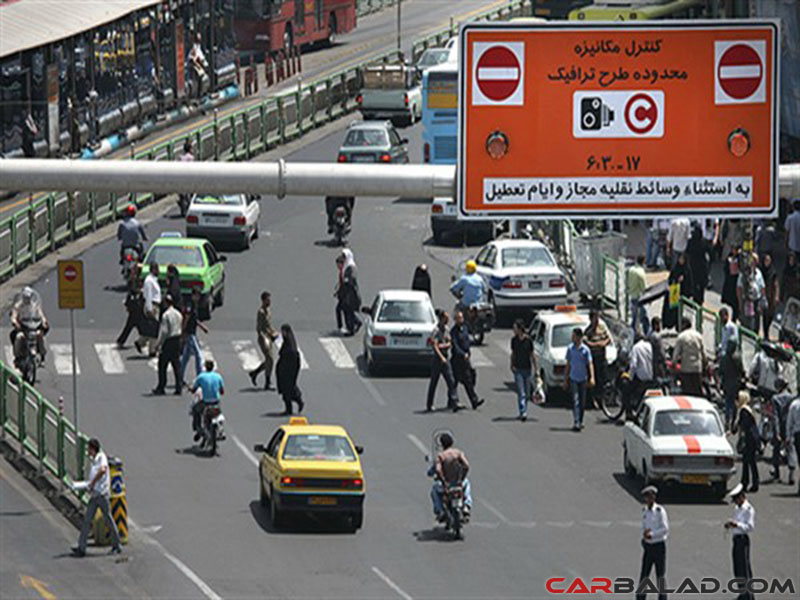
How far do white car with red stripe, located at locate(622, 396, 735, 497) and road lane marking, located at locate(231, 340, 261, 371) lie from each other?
9.84 meters

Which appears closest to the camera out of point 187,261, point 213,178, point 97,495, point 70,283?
point 213,178

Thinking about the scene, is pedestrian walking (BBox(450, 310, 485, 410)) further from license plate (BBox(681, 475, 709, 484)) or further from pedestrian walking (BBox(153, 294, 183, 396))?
license plate (BBox(681, 475, 709, 484))

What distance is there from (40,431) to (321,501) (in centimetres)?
543

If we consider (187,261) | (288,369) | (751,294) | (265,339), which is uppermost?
(187,261)

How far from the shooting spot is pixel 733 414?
3409 centimetres

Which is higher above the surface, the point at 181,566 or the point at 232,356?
the point at 232,356

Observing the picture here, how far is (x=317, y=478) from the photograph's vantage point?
28234 millimetres

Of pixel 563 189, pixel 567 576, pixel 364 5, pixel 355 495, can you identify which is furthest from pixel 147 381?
pixel 364 5

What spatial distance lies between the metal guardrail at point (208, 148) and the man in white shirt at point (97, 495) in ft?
57.3

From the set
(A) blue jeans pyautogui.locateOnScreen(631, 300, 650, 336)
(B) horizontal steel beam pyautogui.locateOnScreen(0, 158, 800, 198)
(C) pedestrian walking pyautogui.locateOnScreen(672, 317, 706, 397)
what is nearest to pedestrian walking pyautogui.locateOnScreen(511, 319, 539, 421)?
(C) pedestrian walking pyautogui.locateOnScreen(672, 317, 706, 397)

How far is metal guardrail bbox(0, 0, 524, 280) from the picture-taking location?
4600 centimetres

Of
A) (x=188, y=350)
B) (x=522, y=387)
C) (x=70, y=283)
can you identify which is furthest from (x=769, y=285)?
(x=70, y=283)

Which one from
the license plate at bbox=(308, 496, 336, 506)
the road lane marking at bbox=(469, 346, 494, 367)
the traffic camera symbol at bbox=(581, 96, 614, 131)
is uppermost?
the traffic camera symbol at bbox=(581, 96, 614, 131)

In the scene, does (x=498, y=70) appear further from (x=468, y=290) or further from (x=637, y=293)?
(x=468, y=290)
